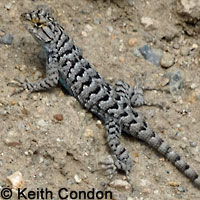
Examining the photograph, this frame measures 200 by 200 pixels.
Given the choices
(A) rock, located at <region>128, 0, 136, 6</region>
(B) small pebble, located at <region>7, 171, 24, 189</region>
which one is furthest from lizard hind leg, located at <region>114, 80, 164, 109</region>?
(B) small pebble, located at <region>7, 171, 24, 189</region>

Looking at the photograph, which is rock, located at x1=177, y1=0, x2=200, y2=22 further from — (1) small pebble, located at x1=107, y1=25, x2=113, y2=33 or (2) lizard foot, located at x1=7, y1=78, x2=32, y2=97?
(2) lizard foot, located at x1=7, y1=78, x2=32, y2=97

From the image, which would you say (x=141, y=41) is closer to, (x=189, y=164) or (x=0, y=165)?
(x=189, y=164)

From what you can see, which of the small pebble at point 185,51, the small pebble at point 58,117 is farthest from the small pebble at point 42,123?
the small pebble at point 185,51

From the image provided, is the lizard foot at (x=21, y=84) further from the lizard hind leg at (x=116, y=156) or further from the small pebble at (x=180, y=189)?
the small pebble at (x=180, y=189)

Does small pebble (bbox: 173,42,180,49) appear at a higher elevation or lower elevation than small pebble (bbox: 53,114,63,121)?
higher

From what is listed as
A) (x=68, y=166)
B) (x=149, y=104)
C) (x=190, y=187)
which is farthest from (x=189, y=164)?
(x=68, y=166)
